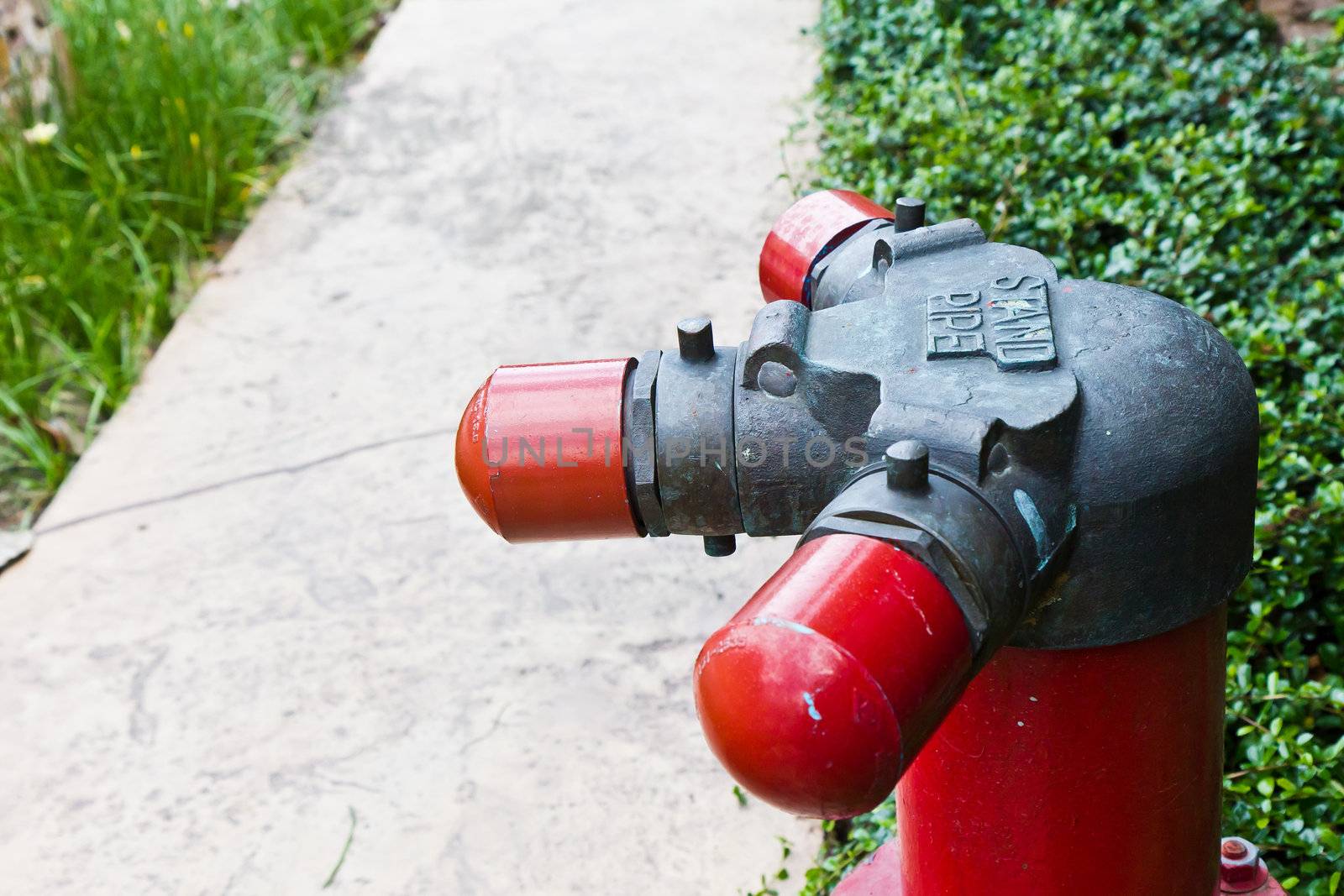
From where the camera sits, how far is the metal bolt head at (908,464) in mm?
770

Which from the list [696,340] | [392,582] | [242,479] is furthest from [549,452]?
[242,479]

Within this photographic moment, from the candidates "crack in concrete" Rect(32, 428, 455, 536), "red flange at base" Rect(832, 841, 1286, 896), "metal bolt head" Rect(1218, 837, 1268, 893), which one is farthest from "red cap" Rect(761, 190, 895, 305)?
"crack in concrete" Rect(32, 428, 455, 536)

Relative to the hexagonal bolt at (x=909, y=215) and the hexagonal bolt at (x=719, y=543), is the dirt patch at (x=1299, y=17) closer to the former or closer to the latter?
Answer: the hexagonal bolt at (x=909, y=215)

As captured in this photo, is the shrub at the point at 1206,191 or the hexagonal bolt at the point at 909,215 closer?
the hexagonal bolt at the point at 909,215

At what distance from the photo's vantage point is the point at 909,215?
1084 millimetres

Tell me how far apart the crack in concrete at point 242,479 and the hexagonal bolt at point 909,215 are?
165cm

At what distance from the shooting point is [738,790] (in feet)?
5.76

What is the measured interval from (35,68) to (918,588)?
367 centimetres

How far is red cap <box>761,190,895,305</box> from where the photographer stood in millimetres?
1177

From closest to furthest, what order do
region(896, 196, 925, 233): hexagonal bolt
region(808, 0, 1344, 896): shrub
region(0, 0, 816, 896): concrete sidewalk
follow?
region(896, 196, 925, 233): hexagonal bolt → region(808, 0, 1344, 896): shrub → region(0, 0, 816, 896): concrete sidewalk

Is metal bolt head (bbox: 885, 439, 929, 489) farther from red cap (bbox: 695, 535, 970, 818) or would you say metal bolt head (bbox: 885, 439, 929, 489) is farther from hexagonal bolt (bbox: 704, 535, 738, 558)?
hexagonal bolt (bbox: 704, 535, 738, 558)

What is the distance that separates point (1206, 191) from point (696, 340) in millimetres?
1763

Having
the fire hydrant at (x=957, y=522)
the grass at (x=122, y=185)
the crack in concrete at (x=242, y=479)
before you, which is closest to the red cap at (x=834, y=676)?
the fire hydrant at (x=957, y=522)

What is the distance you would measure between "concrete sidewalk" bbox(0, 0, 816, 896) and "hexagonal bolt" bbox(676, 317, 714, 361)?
3.02ft
